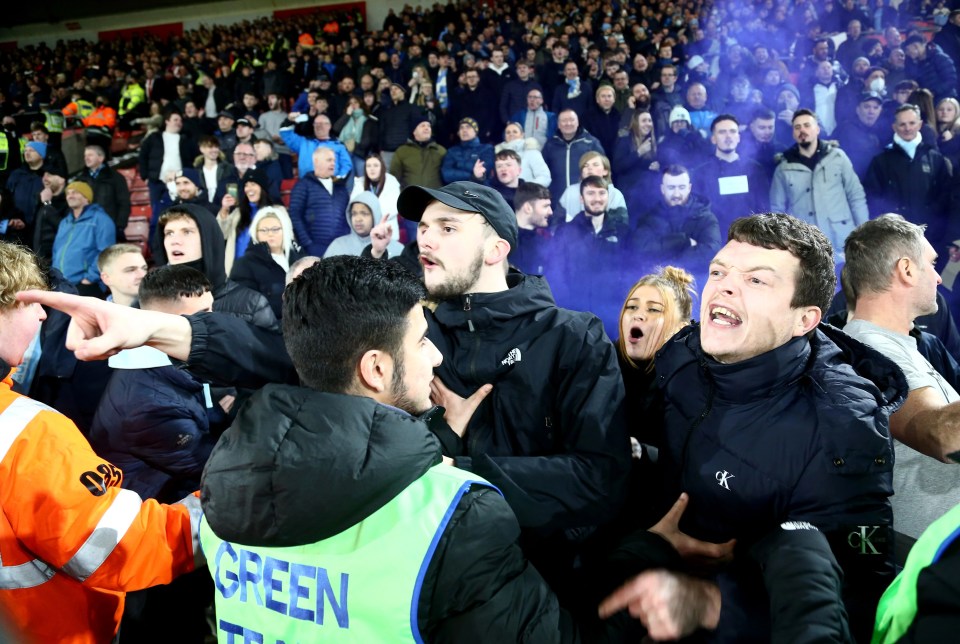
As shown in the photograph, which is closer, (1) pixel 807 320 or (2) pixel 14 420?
(2) pixel 14 420

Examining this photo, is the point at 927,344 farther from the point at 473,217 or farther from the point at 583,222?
the point at 583,222

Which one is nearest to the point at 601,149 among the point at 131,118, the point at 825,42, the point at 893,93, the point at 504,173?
the point at 504,173

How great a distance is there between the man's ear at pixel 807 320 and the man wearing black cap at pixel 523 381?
54cm

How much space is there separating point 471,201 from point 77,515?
1.48 metres

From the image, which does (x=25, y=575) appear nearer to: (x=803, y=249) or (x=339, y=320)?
(x=339, y=320)

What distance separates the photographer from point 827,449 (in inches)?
66.1

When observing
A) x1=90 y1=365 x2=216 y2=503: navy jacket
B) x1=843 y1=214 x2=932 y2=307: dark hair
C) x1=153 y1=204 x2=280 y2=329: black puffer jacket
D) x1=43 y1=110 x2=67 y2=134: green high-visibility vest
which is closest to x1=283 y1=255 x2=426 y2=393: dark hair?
x1=90 y1=365 x2=216 y2=503: navy jacket

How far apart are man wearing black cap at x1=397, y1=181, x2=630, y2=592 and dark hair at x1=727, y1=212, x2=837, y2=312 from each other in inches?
21.9

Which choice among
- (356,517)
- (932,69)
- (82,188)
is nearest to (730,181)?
(932,69)

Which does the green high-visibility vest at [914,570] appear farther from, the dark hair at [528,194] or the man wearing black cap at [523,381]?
the dark hair at [528,194]

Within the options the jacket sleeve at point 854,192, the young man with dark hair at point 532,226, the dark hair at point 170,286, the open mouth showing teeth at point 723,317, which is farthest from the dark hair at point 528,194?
the open mouth showing teeth at point 723,317

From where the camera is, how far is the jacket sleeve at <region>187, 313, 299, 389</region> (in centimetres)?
183

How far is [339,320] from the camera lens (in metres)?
1.50

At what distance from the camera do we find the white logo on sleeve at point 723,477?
183cm
